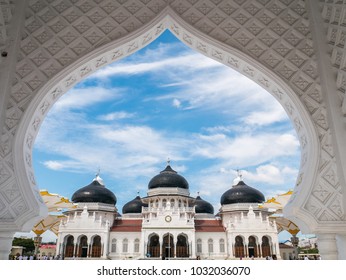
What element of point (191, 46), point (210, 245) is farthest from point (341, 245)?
point (210, 245)

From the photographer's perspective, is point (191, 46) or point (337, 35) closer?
point (337, 35)

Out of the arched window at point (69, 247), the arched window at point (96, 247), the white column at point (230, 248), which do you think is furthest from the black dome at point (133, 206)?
the white column at point (230, 248)

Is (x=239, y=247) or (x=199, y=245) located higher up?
(x=199, y=245)

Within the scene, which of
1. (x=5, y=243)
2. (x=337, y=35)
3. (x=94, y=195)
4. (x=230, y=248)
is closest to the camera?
(x=5, y=243)

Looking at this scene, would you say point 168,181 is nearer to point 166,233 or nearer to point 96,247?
point 166,233

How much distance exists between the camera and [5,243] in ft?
7.86

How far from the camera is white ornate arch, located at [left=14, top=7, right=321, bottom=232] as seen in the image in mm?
2535

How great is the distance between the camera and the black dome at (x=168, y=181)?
2523 cm

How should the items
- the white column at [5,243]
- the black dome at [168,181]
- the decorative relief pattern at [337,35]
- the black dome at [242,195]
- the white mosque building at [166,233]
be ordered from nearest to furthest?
the white column at [5,243] < the decorative relief pattern at [337,35] < the white mosque building at [166,233] < the black dome at [242,195] < the black dome at [168,181]

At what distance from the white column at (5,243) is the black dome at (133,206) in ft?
86.9

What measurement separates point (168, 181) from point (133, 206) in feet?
18.6

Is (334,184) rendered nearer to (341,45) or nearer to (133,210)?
(341,45)

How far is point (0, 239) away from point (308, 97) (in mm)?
3089

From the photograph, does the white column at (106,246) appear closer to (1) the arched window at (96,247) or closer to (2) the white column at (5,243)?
(1) the arched window at (96,247)
